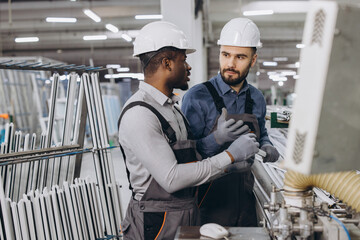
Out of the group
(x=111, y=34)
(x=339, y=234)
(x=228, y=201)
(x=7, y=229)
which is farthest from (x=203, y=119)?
(x=111, y=34)

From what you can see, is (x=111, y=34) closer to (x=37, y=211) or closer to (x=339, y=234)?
(x=37, y=211)

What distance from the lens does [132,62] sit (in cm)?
2003

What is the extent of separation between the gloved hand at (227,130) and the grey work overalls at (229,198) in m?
0.14

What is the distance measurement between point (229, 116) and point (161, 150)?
0.81 m

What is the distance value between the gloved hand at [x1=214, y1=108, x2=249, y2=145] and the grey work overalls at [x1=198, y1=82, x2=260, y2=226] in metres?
0.14

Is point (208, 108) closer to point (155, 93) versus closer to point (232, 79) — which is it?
point (232, 79)

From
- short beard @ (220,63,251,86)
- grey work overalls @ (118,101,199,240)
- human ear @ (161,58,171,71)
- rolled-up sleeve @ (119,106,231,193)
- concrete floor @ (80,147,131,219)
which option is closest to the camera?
rolled-up sleeve @ (119,106,231,193)

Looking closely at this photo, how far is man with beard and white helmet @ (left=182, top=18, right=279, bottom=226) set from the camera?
2191 mm

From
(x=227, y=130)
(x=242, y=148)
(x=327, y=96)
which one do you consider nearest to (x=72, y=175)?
(x=227, y=130)

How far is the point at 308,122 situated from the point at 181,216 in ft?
3.53

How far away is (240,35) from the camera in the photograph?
237 cm

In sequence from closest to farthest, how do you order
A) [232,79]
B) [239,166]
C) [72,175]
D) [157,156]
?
[157,156], [239,166], [232,79], [72,175]

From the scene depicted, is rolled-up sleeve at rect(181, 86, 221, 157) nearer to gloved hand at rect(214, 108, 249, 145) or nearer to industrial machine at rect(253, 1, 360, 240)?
gloved hand at rect(214, 108, 249, 145)

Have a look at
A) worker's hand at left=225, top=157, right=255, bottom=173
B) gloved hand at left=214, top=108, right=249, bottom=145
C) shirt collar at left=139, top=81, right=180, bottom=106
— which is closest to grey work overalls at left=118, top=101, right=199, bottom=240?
shirt collar at left=139, top=81, right=180, bottom=106
